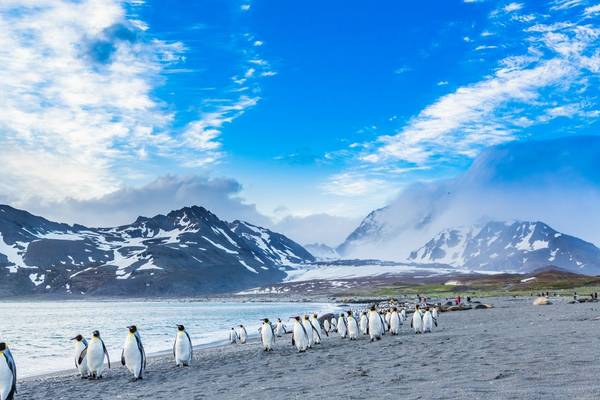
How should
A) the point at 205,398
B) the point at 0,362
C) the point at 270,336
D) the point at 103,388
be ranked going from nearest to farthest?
the point at 205,398
the point at 0,362
the point at 103,388
the point at 270,336

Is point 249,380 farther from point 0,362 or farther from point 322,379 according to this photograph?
point 0,362

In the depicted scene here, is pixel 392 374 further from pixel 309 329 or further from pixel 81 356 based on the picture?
pixel 309 329

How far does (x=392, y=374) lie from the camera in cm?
1369

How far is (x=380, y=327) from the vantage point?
90.3 feet

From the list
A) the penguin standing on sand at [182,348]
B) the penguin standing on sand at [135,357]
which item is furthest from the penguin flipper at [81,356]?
the penguin standing on sand at [182,348]

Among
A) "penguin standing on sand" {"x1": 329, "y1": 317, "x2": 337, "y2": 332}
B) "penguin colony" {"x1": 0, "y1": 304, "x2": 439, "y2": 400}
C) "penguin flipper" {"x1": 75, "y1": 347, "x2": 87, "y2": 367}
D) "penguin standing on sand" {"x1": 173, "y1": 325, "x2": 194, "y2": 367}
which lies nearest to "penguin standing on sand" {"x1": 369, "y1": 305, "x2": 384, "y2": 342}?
"penguin colony" {"x1": 0, "y1": 304, "x2": 439, "y2": 400}

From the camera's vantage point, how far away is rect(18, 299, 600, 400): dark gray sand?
35.3ft

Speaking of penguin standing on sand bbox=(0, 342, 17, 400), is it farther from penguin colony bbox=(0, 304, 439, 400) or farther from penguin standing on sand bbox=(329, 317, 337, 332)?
penguin standing on sand bbox=(329, 317, 337, 332)

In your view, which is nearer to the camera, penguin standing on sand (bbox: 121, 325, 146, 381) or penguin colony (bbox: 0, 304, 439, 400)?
penguin colony (bbox: 0, 304, 439, 400)

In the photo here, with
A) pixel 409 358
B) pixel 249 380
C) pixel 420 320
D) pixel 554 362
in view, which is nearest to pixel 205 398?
pixel 249 380

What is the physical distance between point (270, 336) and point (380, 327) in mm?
5648

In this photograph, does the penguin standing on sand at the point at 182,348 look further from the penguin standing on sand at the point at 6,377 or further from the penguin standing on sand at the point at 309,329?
the penguin standing on sand at the point at 6,377

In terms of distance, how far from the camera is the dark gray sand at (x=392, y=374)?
424 inches

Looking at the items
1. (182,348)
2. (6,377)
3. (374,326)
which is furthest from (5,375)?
(374,326)
